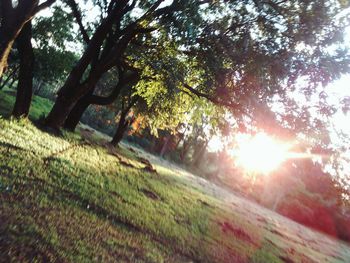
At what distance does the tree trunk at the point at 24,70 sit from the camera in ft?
45.6

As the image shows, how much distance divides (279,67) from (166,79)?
410 cm

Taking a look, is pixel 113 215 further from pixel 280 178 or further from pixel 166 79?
pixel 280 178

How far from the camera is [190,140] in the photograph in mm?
55625

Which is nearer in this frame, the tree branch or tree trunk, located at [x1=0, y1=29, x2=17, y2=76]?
tree trunk, located at [x1=0, y1=29, x2=17, y2=76]

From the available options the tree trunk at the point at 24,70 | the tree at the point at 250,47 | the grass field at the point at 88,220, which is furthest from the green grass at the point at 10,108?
the tree at the point at 250,47

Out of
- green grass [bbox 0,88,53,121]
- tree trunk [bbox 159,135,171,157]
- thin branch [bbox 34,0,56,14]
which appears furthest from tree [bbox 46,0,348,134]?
tree trunk [bbox 159,135,171,157]

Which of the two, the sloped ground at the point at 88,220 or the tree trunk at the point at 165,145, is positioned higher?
the tree trunk at the point at 165,145

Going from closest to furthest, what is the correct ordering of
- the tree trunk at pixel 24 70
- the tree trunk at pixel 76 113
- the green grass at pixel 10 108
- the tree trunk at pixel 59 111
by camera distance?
the tree trunk at pixel 24 70
the tree trunk at pixel 59 111
the green grass at pixel 10 108
the tree trunk at pixel 76 113

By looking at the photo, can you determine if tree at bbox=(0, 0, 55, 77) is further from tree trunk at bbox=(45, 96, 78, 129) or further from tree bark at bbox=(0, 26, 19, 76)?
tree trunk at bbox=(45, 96, 78, 129)

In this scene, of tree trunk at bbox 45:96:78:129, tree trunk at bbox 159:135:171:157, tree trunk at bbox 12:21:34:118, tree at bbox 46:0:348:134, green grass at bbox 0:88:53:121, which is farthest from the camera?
tree trunk at bbox 159:135:171:157

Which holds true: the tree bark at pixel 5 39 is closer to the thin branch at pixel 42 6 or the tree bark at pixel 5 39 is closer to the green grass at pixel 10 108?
the thin branch at pixel 42 6

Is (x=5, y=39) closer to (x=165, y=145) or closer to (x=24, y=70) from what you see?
(x=24, y=70)

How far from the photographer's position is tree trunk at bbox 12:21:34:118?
13.9 meters

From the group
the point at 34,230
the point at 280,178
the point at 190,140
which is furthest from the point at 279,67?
the point at 190,140
